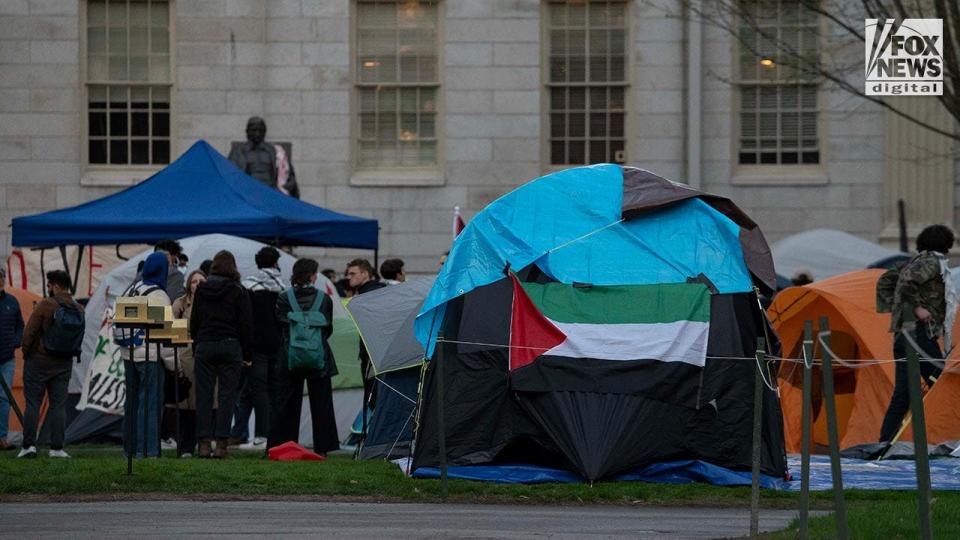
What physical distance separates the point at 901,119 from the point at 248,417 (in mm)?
12682

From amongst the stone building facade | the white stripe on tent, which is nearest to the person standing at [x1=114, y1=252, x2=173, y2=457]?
the white stripe on tent

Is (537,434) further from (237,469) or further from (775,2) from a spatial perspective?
(775,2)

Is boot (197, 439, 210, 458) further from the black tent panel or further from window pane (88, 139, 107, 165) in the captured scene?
window pane (88, 139, 107, 165)

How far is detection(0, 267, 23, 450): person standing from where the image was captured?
17.1 m

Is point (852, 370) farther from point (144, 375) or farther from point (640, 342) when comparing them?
point (144, 375)

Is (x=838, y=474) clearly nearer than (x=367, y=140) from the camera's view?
Yes

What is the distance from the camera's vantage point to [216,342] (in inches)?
632

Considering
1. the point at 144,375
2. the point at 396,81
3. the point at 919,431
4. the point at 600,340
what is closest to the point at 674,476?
the point at 600,340

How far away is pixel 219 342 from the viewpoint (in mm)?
16062

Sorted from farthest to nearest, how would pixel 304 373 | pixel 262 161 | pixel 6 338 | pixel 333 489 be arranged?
pixel 262 161
pixel 6 338
pixel 304 373
pixel 333 489

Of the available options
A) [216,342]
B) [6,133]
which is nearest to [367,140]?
[6,133]

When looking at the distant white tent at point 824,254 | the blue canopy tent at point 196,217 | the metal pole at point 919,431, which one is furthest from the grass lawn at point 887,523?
the distant white tent at point 824,254

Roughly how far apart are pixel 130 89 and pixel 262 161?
13.5 ft

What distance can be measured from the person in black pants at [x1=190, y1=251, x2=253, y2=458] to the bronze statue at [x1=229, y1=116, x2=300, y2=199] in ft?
26.1
